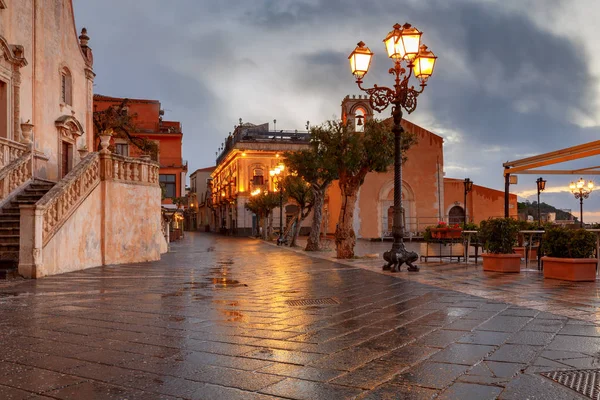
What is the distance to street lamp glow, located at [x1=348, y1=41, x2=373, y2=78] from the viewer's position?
1215cm

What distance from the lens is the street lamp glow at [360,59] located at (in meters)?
12.1

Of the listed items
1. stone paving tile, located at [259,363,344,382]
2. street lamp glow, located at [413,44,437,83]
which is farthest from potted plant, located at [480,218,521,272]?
stone paving tile, located at [259,363,344,382]

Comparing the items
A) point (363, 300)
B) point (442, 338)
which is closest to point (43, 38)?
point (363, 300)

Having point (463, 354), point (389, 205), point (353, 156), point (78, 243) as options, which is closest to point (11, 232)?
point (78, 243)

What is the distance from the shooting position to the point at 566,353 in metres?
4.26

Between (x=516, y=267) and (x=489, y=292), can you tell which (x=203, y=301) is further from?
(x=516, y=267)

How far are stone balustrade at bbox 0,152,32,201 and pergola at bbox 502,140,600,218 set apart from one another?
541 inches

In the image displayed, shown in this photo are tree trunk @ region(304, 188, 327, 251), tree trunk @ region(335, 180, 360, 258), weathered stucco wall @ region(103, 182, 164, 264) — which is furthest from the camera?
tree trunk @ region(304, 188, 327, 251)

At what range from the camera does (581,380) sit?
3.55 meters

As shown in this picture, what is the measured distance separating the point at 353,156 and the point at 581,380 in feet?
44.5

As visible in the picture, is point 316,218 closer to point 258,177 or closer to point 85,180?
point 85,180

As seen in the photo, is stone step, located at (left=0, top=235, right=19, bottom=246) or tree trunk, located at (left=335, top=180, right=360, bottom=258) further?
tree trunk, located at (left=335, top=180, right=360, bottom=258)

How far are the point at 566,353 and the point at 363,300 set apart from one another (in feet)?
11.4

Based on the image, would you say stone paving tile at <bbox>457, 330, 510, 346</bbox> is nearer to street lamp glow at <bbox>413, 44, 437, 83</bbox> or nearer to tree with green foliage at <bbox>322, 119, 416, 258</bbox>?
street lamp glow at <bbox>413, 44, 437, 83</bbox>
